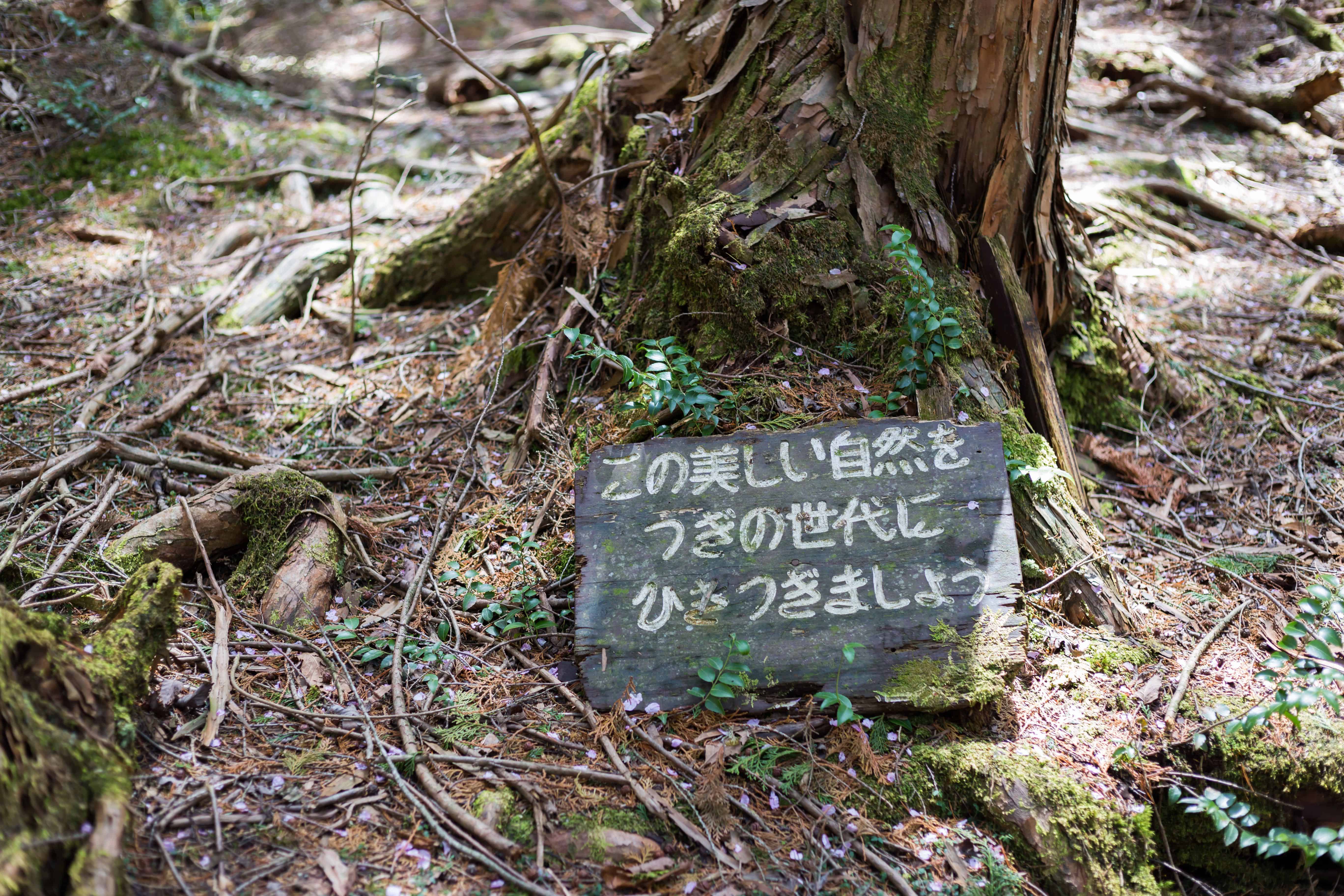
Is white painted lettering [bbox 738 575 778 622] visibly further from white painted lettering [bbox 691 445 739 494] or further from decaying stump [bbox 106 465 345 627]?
decaying stump [bbox 106 465 345 627]

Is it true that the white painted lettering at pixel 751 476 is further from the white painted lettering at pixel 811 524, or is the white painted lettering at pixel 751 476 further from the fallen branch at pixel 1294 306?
the fallen branch at pixel 1294 306

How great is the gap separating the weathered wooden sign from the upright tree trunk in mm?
320

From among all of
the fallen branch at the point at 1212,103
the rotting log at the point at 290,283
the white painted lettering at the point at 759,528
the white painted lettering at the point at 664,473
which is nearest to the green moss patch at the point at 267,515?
the white painted lettering at the point at 664,473

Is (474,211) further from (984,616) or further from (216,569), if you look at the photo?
(984,616)

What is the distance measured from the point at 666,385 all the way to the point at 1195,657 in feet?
6.65

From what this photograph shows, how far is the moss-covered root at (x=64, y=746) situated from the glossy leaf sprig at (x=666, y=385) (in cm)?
171

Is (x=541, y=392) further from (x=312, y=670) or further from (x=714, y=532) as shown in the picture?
(x=312, y=670)

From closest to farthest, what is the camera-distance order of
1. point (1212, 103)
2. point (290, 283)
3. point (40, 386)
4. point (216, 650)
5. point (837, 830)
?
point (837, 830)
point (216, 650)
point (40, 386)
point (290, 283)
point (1212, 103)

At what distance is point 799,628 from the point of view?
265cm

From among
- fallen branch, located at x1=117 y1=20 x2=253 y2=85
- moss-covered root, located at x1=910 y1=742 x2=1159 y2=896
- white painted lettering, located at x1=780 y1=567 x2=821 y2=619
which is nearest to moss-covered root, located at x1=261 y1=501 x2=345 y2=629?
white painted lettering, located at x1=780 y1=567 x2=821 y2=619

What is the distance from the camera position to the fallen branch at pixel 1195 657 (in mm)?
2600

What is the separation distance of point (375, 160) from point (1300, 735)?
6.48 m

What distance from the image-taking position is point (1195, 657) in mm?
2771

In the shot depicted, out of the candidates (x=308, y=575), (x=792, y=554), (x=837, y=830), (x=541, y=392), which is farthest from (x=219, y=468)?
(x=837, y=830)
